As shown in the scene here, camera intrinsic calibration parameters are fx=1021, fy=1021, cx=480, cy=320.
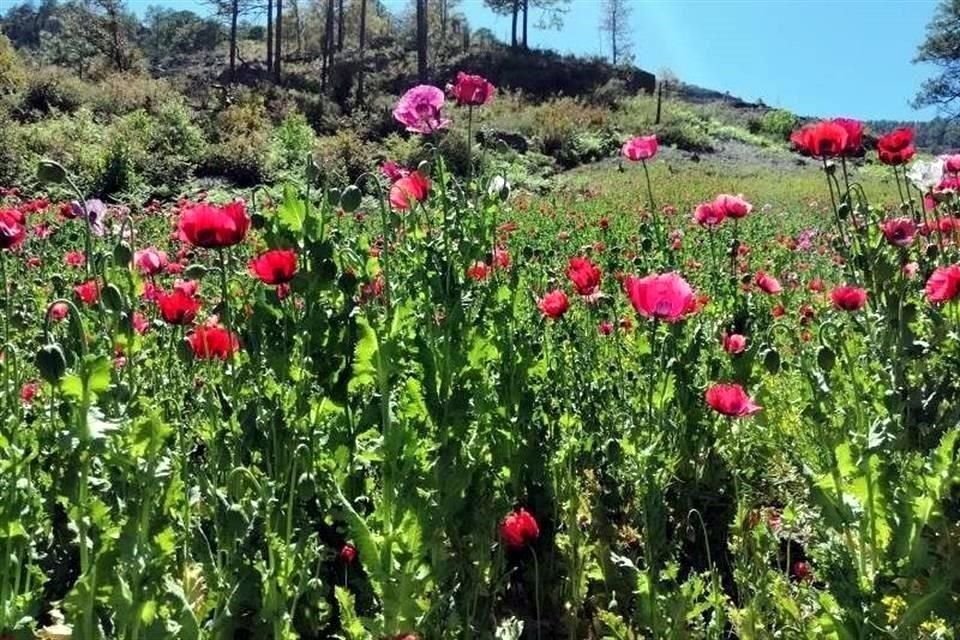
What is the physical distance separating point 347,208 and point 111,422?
0.96 m

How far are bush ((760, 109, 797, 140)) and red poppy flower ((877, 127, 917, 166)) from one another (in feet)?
116

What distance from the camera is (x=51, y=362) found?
176cm

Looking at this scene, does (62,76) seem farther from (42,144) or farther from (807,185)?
(807,185)

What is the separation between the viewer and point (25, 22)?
9069cm

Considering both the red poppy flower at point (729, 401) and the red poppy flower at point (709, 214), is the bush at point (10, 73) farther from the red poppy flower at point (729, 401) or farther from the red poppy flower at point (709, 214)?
the red poppy flower at point (729, 401)

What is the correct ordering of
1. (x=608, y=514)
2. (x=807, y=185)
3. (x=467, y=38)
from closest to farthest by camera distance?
(x=608, y=514) < (x=807, y=185) < (x=467, y=38)

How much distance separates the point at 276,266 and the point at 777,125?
125ft

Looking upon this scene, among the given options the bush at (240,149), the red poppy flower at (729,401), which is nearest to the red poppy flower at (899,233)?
the red poppy flower at (729,401)

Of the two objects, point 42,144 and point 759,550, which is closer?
point 759,550

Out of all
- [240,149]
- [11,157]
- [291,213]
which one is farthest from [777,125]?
[291,213]

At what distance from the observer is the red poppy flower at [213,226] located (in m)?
2.21

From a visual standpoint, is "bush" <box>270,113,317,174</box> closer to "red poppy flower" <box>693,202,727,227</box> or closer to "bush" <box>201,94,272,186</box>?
"bush" <box>201,94,272,186</box>

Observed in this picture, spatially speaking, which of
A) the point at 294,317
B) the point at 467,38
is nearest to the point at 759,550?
the point at 294,317

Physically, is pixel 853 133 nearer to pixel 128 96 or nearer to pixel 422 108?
pixel 422 108
